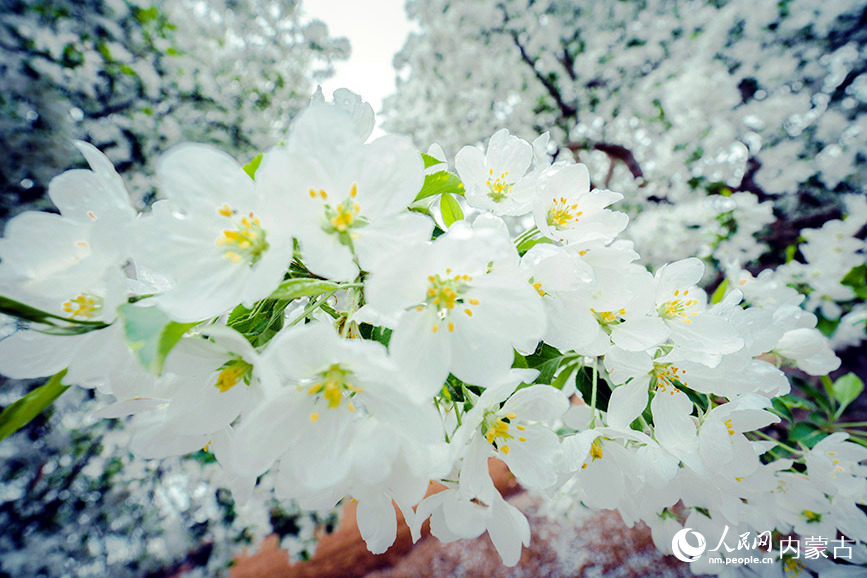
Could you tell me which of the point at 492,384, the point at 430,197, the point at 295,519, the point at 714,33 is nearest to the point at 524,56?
the point at 714,33

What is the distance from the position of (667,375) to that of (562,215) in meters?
0.38

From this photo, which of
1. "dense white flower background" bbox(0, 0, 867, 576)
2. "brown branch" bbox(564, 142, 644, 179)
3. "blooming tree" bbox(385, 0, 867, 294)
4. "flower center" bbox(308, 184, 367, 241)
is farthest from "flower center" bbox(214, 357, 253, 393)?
"brown branch" bbox(564, 142, 644, 179)

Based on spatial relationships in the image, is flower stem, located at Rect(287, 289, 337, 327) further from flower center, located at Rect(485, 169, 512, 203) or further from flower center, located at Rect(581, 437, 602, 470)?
flower center, located at Rect(581, 437, 602, 470)

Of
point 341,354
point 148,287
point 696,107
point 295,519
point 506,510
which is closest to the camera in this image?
point 341,354

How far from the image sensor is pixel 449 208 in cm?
79

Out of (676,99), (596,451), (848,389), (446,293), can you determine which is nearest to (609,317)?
(596,451)

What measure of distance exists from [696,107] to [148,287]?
4.89m

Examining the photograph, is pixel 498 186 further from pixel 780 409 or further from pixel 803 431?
pixel 803 431

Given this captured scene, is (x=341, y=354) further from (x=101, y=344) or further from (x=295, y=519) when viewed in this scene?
(x=295, y=519)

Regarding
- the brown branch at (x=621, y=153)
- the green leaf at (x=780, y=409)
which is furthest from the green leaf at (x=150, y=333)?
the brown branch at (x=621, y=153)

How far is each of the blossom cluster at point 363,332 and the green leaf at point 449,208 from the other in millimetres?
41

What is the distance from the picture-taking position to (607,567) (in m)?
3.03

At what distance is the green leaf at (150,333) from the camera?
1.34ft

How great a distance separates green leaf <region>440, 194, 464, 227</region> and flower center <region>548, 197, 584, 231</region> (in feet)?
0.61
